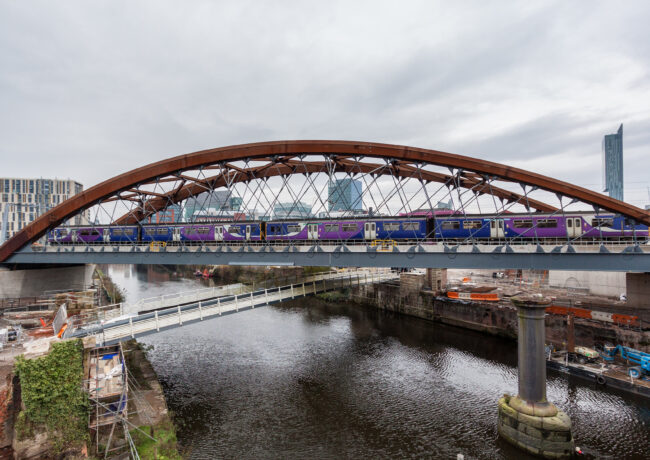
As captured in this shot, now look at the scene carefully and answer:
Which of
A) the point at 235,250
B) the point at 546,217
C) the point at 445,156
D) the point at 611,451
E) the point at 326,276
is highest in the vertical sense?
the point at 445,156

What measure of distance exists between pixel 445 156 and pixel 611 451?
876 inches

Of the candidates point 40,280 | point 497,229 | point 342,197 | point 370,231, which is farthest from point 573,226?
point 40,280

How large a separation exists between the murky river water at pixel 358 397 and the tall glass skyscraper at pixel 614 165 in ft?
656

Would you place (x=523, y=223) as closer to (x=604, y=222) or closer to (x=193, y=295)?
(x=604, y=222)

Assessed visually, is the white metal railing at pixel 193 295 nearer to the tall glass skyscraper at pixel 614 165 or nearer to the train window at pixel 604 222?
the train window at pixel 604 222

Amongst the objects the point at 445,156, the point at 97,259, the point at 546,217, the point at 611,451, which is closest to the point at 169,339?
the point at 97,259

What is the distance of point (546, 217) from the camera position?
28047mm

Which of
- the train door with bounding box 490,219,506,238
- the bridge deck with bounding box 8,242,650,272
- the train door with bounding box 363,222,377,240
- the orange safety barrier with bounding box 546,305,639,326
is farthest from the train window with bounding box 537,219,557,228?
the train door with bounding box 363,222,377,240

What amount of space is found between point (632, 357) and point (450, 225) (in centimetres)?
1582

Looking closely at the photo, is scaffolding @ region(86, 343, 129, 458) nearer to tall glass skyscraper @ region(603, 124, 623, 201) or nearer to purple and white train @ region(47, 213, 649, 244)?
purple and white train @ region(47, 213, 649, 244)

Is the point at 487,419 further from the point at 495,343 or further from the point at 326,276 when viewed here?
the point at 326,276

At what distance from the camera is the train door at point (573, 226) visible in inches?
1077

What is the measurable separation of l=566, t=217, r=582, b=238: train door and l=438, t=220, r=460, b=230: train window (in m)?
8.46

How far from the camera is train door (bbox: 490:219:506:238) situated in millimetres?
28828
